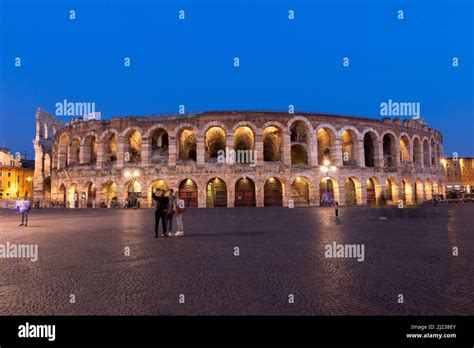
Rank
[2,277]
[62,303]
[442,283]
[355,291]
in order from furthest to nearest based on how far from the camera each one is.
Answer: [2,277], [442,283], [355,291], [62,303]

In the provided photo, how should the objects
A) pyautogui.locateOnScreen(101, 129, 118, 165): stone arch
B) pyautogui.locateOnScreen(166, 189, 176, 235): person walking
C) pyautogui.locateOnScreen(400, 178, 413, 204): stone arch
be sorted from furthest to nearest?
1. pyautogui.locateOnScreen(400, 178, 413, 204): stone arch
2. pyautogui.locateOnScreen(101, 129, 118, 165): stone arch
3. pyautogui.locateOnScreen(166, 189, 176, 235): person walking

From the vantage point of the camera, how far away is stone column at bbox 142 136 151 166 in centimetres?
3066

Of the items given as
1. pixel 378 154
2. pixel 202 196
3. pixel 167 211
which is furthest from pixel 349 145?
pixel 167 211

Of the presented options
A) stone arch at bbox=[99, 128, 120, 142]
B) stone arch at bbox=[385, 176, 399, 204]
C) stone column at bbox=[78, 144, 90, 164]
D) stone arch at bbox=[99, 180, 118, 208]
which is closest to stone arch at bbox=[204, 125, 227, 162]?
stone arch at bbox=[99, 128, 120, 142]

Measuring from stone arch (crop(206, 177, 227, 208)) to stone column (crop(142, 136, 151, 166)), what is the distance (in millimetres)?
6940

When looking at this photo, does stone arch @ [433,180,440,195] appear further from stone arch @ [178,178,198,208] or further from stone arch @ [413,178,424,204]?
stone arch @ [178,178,198,208]

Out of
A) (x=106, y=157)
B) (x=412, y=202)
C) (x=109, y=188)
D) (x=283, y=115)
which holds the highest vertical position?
(x=283, y=115)

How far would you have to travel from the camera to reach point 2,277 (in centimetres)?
516

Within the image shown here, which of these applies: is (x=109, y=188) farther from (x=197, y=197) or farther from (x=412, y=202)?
(x=412, y=202)

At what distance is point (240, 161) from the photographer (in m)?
31.1

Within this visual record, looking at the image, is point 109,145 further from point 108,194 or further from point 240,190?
point 240,190

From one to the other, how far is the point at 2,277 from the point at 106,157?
30181 mm
